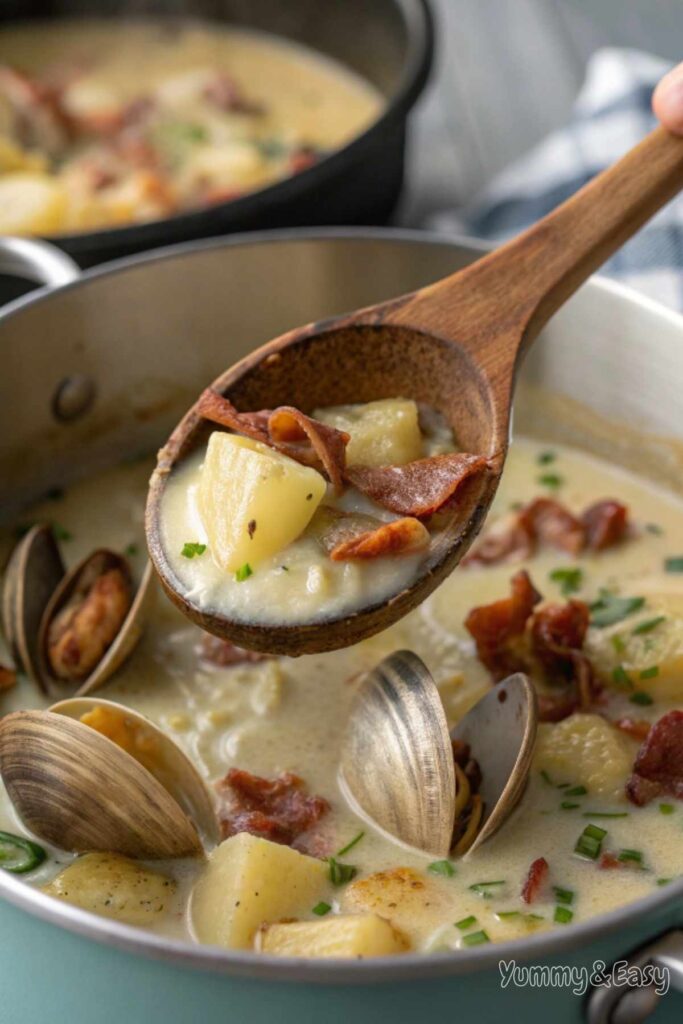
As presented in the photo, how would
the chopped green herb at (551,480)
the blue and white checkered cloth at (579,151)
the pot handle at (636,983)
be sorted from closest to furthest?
the pot handle at (636,983), the chopped green herb at (551,480), the blue and white checkered cloth at (579,151)

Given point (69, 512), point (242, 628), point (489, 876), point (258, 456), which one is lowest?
point (489, 876)

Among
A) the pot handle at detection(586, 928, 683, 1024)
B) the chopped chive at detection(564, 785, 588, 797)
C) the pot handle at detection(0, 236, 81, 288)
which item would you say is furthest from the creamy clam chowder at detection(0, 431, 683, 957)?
the pot handle at detection(0, 236, 81, 288)

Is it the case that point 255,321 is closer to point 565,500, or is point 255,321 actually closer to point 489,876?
point 565,500

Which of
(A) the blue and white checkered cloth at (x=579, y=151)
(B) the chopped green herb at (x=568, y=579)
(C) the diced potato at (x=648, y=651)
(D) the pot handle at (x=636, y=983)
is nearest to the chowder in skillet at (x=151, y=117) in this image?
(A) the blue and white checkered cloth at (x=579, y=151)

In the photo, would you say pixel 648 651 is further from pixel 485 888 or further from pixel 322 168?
pixel 322 168

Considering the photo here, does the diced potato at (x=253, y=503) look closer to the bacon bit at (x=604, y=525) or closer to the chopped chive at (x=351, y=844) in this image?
the chopped chive at (x=351, y=844)

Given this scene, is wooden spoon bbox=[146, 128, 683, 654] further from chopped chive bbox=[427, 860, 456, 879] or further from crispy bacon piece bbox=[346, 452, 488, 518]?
chopped chive bbox=[427, 860, 456, 879]

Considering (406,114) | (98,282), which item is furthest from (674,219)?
(98,282)
